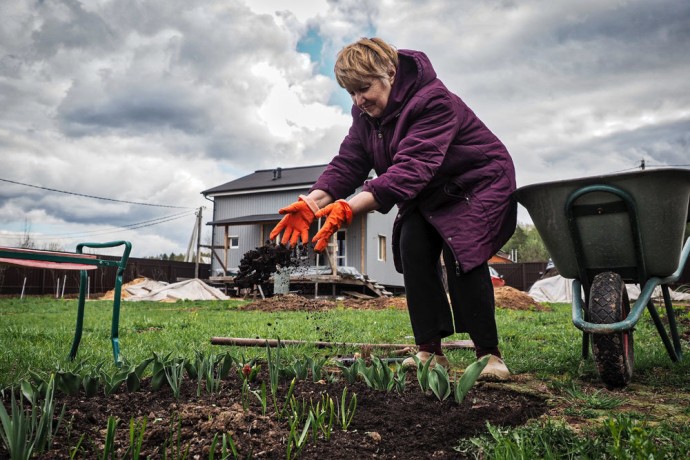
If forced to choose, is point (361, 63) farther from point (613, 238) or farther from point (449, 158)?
point (613, 238)

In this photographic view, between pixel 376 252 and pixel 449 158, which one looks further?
pixel 376 252

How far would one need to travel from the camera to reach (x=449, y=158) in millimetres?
2592

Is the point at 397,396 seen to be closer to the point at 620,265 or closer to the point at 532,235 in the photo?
the point at 620,265

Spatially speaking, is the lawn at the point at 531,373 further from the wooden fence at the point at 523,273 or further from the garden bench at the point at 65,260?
the wooden fence at the point at 523,273

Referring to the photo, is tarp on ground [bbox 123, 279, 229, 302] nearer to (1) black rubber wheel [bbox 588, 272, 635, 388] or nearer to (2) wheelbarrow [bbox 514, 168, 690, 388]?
(2) wheelbarrow [bbox 514, 168, 690, 388]

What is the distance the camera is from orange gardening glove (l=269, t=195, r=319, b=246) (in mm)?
2334

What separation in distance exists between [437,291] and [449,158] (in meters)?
0.70

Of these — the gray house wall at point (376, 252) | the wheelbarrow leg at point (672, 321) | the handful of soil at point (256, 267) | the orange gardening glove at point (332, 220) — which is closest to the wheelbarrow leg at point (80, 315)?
the orange gardening glove at point (332, 220)

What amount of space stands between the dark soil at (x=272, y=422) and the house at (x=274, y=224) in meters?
14.7

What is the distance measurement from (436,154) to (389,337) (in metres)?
2.62

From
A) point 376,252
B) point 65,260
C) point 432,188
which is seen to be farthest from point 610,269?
point 376,252

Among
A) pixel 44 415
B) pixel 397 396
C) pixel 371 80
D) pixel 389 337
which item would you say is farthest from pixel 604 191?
pixel 389 337

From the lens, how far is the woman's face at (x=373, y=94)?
2.49m

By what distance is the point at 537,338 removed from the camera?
4.79 metres
